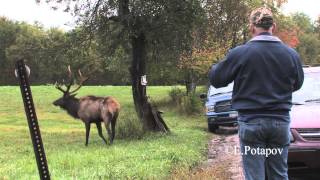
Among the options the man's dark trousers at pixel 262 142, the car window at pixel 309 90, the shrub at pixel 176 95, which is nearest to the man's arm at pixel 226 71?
the man's dark trousers at pixel 262 142

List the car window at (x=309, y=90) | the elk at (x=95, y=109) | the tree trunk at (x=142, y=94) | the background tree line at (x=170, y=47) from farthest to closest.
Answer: the background tree line at (x=170, y=47), the tree trunk at (x=142, y=94), the elk at (x=95, y=109), the car window at (x=309, y=90)

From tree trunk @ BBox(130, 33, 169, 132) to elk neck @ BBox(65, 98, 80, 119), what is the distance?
1809 millimetres

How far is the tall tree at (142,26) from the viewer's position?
16312mm

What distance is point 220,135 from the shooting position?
1850 cm

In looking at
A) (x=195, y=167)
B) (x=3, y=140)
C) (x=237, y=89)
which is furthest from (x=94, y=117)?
(x=237, y=89)

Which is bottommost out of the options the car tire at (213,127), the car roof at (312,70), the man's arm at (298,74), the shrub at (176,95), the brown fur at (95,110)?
the car tire at (213,127)

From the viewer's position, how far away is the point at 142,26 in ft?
54.1

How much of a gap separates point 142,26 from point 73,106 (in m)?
2.97

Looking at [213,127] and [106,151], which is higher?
[106,151]

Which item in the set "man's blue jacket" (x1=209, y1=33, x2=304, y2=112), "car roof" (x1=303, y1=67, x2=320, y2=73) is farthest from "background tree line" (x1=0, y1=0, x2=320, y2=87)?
"car roof" (x1=303, y1=67, x2=320, y2=73)

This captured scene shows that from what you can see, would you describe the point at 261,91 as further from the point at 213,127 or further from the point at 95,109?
the point at 213,127

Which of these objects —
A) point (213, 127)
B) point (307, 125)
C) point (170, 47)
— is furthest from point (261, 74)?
point (213, 127)

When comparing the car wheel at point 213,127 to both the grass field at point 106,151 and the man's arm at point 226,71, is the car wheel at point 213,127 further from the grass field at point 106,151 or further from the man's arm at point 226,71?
the man's arm at point 226,71

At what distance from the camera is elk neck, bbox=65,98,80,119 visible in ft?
55.3
